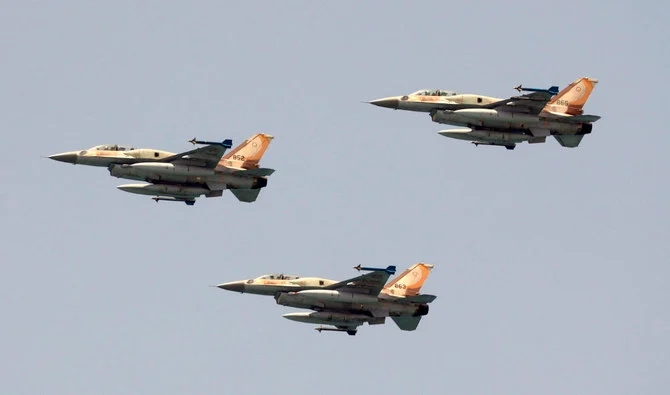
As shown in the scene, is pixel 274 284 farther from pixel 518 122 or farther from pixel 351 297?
pixel 518 122

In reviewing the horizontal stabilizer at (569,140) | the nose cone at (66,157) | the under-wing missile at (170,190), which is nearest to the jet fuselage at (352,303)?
the under-wing missile at (170,190)

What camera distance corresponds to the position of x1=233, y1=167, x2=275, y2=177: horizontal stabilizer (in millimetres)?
137250

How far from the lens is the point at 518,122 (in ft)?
456

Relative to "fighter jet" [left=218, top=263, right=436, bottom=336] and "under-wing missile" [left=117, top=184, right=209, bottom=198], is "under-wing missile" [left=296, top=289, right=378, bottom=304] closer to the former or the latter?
"fighter jet" [left=218, top=263, right=436, bottom=336]

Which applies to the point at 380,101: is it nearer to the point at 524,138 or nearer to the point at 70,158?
the point at 524,138

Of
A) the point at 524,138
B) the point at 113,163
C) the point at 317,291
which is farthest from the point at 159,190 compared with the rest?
the point at 524,138

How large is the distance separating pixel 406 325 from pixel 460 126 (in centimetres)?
1406

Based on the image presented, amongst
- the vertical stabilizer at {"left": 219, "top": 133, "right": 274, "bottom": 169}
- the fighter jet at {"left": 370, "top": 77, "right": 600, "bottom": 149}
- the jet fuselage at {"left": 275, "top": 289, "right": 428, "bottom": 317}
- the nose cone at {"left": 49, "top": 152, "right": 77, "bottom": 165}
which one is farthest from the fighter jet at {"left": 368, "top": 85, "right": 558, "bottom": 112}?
the nose cone at {"left": 49, "top": 152, "right": 77, "bottom": 165}

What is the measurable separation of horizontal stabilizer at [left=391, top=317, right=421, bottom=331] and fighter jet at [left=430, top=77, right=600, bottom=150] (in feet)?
41.1

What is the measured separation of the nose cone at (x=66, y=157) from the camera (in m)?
137

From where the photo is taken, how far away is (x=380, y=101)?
141000 millimetres

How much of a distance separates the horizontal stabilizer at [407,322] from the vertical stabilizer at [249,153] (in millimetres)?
13993

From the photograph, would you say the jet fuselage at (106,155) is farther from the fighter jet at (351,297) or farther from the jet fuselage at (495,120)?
the jet fuselage at (495,120)

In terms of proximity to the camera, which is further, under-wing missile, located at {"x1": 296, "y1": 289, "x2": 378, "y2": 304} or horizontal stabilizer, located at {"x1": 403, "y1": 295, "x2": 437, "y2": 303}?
horizontal stabilizer, located at {"x1": 403, "y1": 295, "x2": 437, "y2": 303}
